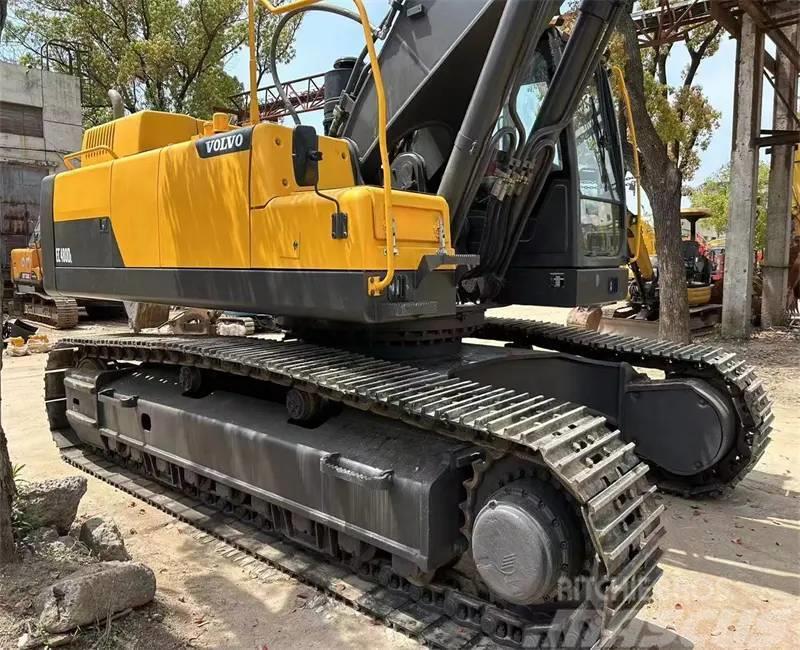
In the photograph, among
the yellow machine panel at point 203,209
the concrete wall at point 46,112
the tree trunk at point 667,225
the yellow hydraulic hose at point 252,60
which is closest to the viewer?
the yellow hydraulic hose at point 252,60

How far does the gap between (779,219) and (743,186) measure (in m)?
1.97

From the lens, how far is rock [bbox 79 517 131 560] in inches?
143

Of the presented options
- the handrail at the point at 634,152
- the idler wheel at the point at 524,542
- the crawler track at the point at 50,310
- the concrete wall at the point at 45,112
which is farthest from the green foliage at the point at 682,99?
the concrete wall at the point at 45,112

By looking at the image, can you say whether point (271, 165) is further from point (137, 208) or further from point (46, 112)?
point (46, 112)

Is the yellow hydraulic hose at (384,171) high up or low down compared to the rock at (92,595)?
up

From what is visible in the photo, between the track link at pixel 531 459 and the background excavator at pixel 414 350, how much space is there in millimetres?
14

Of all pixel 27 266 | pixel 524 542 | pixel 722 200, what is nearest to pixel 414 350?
pixel 524 542

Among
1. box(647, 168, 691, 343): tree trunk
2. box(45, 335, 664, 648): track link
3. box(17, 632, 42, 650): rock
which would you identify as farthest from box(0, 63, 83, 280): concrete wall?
box(17, 632, 42, 650): rock

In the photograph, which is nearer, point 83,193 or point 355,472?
point 355,472

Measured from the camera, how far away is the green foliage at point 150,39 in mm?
24359

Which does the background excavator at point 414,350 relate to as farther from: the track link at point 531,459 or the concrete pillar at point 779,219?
the concrete pillar at point 779,219

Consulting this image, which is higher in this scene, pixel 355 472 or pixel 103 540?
pixel 355 472

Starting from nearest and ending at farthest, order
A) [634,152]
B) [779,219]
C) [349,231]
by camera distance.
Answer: [349,231] < [634,152] < [779,219]

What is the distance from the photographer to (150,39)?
23.9m
